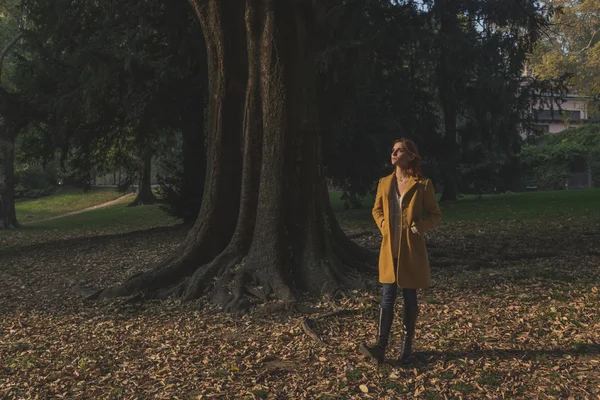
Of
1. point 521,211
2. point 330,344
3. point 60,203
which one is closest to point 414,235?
point 330,344

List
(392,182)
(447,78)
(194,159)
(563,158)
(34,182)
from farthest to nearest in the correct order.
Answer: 1. (34,182)
2. (563,158)
3. (447,78)
4. (194,159)
5. (392,182)

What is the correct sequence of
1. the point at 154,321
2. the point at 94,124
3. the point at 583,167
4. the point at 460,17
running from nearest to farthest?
1. the point at 154,321
2. the point at 94,124
3. the point at 460,17
4. the point at 583,167

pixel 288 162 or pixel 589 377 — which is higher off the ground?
pixel 288 162

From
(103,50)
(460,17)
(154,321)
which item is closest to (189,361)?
(154,321)

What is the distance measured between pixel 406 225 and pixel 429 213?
22 cm

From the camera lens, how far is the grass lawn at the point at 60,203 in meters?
36.4

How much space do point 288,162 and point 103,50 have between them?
321 inches

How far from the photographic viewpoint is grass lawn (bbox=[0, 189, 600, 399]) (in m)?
4.54

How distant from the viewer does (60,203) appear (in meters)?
43.3

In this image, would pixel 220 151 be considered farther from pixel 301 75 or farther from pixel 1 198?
pixel 1 198

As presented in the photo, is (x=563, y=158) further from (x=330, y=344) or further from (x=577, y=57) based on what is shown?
(x=330, y=344)

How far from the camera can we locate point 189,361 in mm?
5285

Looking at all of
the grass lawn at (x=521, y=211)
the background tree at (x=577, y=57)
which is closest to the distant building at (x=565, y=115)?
the background tree at (x=577, y=57)

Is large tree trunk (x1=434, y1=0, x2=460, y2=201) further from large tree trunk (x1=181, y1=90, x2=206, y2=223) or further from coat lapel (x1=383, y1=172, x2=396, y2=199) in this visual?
coat lapel (x1=383, y1=172, x2=396, y2=199)
